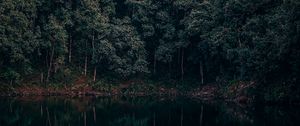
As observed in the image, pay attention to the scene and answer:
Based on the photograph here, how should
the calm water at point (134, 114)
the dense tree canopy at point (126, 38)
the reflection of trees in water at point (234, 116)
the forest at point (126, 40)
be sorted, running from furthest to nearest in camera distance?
the dense tree canopy at point (126, 38)
the forest at point (126, 40)
the calm water at point (134, 114)
the reflection of trees in water at point (234, 116)

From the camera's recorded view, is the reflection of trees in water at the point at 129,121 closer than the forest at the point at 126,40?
Yes

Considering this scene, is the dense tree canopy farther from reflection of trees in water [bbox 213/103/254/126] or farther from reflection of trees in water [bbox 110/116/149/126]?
reflection of trees in water [bbox 110/116/149/126]

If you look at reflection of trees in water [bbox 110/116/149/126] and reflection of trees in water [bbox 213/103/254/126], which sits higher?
reflection of trees in water [bbox 213/103/254/126]

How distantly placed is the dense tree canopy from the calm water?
8563 mm

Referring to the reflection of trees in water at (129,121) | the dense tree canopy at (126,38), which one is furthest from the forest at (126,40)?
the reflection of trees in water at (129,121)

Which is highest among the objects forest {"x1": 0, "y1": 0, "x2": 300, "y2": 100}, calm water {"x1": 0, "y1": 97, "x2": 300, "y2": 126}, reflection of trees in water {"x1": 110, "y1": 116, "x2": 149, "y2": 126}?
forest {"x1": 0, "y1": 0, "x2": 300, "y2": 100}

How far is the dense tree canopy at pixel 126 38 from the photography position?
164 feet

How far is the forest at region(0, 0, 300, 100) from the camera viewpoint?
163 feet

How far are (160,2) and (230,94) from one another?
1549 centimetres

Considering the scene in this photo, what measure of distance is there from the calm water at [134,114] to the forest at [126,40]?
831 cm

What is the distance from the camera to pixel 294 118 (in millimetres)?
29156

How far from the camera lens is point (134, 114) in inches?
Result: 1345

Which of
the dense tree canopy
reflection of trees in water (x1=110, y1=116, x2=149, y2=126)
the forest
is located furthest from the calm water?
the dense tree canopy

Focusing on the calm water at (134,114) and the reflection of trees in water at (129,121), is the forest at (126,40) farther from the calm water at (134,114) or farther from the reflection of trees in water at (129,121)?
the reflection of trees in water at (129,121)
